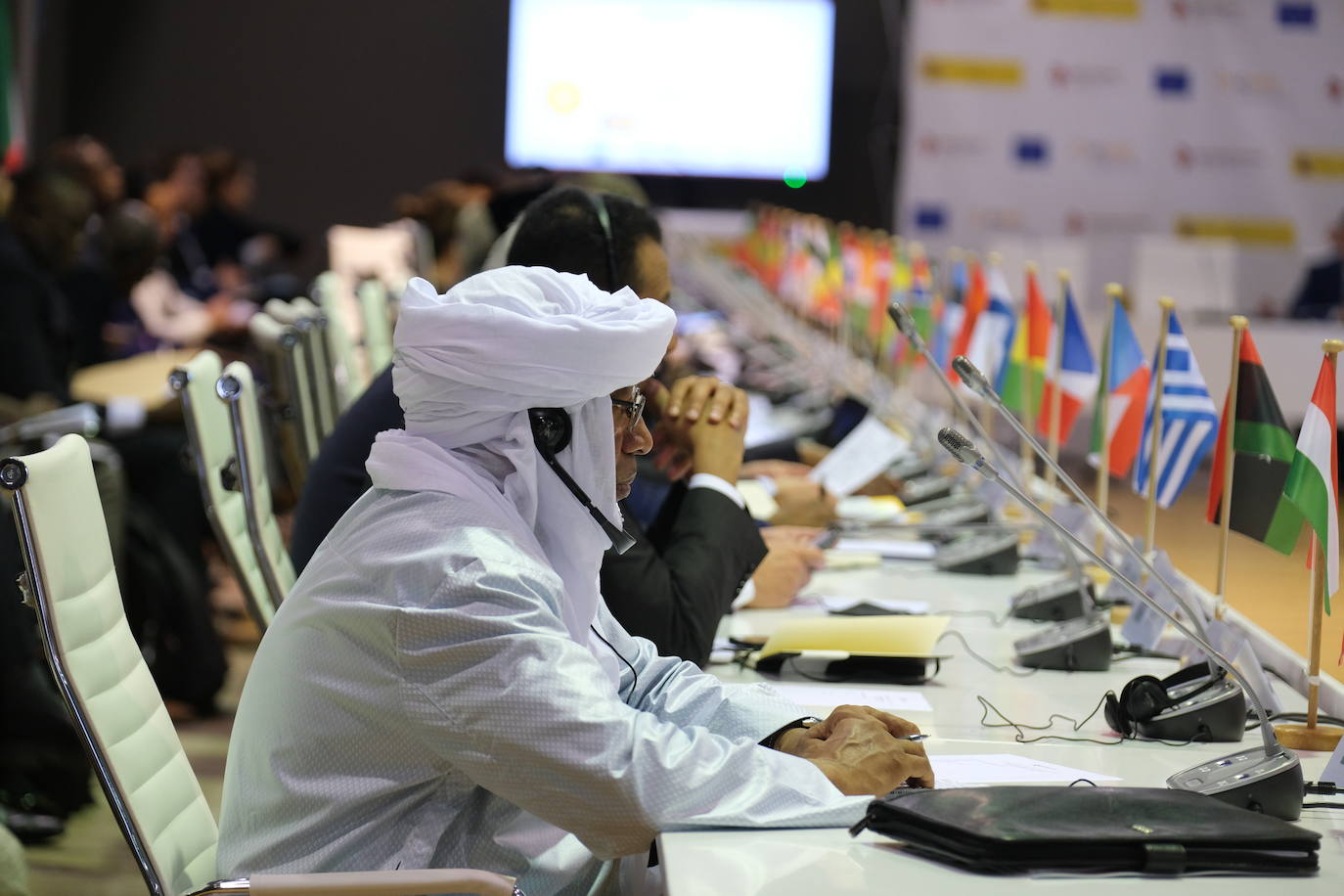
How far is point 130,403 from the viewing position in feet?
15.4

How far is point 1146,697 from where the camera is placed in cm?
191

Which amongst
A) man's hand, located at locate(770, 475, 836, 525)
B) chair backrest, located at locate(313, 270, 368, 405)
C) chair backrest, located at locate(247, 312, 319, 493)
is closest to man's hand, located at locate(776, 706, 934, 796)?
man's hand, located at locate(770, 475, 836, 525)

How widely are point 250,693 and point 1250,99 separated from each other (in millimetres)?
9704

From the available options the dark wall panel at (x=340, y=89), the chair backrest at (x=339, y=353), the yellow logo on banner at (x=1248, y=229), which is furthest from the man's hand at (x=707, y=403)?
the dark wall panel at (x=340, y=89)

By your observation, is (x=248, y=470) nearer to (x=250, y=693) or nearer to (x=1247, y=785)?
(x=250, y=693)

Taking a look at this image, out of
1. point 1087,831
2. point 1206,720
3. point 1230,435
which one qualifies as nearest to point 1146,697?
point 1206,720

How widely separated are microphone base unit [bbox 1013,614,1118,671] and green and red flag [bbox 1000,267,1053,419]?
1.17m

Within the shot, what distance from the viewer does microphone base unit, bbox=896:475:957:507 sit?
12.2ft

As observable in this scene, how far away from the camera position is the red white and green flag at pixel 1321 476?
1904mm

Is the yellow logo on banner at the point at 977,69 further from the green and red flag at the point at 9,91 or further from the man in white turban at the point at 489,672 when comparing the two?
the man in white turban at the point at 489,672

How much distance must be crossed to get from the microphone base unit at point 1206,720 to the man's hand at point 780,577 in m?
0.88

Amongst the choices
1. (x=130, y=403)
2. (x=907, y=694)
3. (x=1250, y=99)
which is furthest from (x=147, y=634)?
(x=1250, y=99)

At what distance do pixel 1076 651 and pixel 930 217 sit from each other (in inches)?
320

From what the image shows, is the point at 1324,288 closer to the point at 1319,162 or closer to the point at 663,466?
the point at 1319,162
